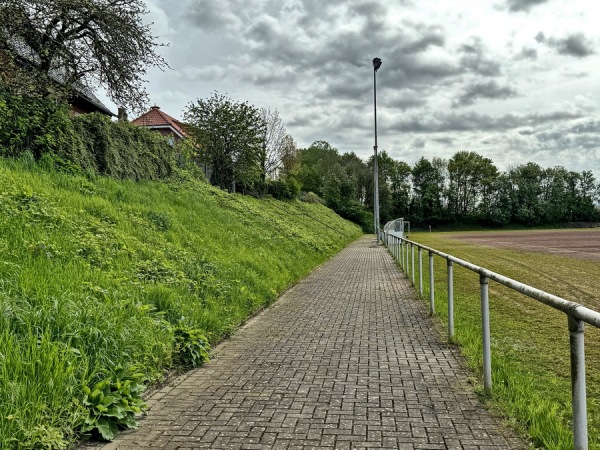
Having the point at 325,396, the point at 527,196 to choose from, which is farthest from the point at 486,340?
the point at 527,196

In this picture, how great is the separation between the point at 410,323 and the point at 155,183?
33.9ft

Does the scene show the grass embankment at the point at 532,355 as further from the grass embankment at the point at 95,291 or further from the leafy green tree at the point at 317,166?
the leafy green tree at the point at 317,166

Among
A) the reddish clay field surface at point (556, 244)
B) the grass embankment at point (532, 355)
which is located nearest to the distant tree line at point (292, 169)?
the grass embankment at point (532, 355)

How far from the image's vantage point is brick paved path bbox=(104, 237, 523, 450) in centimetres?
A: 318

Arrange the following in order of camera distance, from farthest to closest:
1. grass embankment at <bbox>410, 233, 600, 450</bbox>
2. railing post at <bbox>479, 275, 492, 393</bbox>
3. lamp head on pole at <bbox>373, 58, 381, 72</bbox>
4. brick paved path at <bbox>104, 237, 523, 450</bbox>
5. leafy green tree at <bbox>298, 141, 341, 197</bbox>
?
leafy green tree at <bbox>298, 141, 341, 197</bbox> < lamp head on pole at <bbox>373, 58, 381, 72</bbox> < railing post at <bbox>479, 275, 492, 393</bbox> < grass embankment at <bbox>410, 233, 600, 450</bbox> < brick paved path at <bbox>104, 237, 523, 450</bbox>

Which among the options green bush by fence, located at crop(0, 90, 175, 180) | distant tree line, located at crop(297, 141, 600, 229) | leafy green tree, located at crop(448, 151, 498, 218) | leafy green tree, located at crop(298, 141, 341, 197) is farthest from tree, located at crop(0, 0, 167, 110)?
leafy green tree, located at crop(448, 151, 498, 218)

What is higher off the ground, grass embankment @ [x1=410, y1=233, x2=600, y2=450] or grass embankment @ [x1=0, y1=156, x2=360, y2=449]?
grass embankment @ [x1=0, y1=156, x2=360, y2=449]

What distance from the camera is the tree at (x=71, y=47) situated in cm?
1099

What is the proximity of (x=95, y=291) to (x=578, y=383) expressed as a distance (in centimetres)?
461

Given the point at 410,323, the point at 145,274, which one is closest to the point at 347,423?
Answer: the point at 410,323

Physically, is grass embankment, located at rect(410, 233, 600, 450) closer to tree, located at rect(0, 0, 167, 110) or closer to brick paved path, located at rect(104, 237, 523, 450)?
brick paved path, located at rect(104, 237, 523, 450)

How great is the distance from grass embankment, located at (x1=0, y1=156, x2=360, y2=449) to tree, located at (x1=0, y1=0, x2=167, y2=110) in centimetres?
345

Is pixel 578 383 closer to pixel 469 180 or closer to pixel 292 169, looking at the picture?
pixel 292 169

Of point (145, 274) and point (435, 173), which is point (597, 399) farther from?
point (435, 173)
